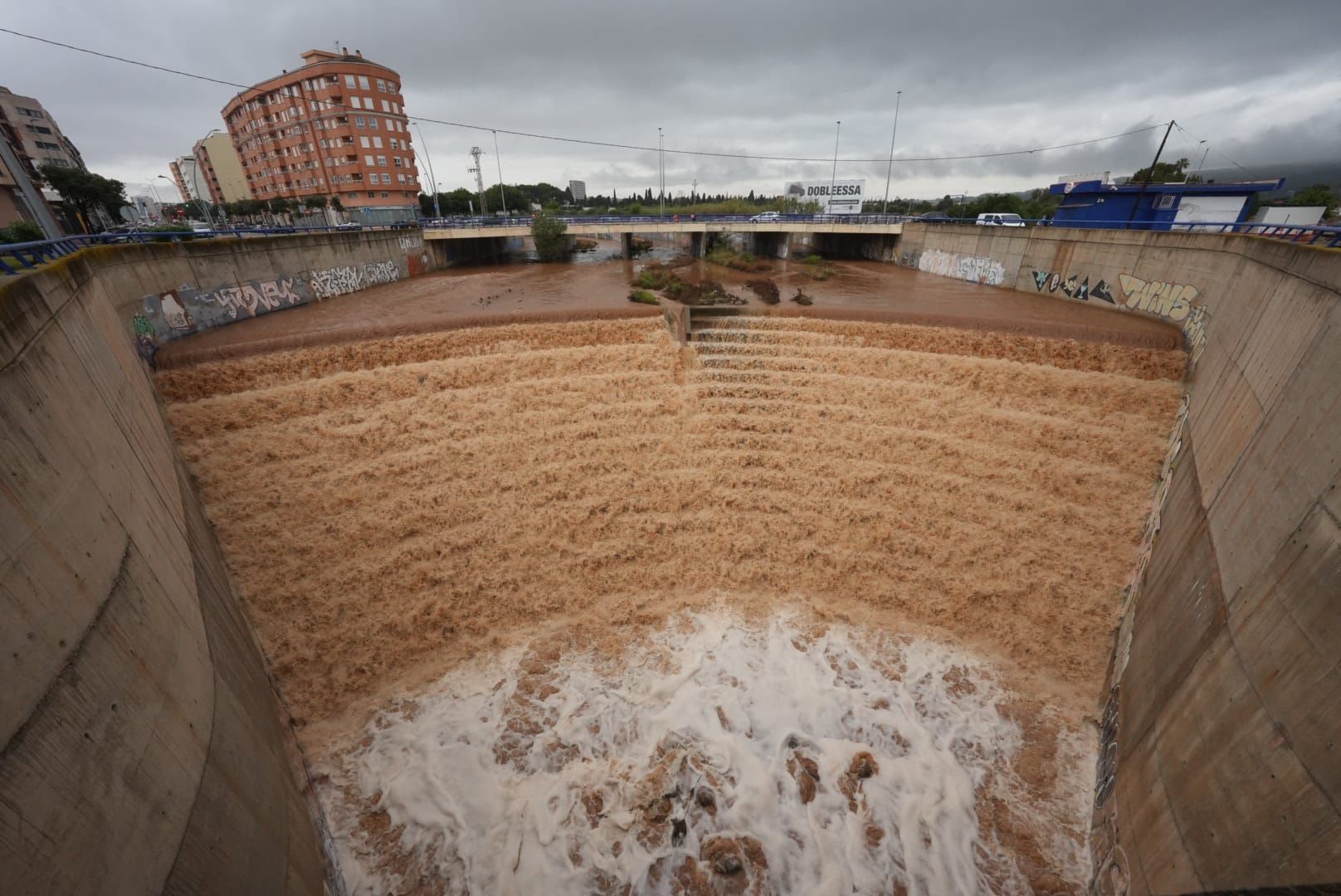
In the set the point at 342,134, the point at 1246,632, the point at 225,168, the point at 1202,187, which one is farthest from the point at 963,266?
the point at 225,168

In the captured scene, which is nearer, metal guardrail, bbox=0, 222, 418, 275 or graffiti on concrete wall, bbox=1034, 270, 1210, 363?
metal guardrail, bbox=0, 222, 418, 275

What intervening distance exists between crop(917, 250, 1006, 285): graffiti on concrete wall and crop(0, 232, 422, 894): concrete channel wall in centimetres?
4190

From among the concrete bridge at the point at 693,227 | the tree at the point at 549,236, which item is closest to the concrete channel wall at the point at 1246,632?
the concrete bridge at the point at 693,227

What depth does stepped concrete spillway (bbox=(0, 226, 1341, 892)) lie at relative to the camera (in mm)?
5996

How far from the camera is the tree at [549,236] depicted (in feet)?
166

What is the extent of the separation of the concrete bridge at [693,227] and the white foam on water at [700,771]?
45192 millimetres

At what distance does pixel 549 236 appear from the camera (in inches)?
2020

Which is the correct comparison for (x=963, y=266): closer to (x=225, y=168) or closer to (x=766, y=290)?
(x=766, y=290)

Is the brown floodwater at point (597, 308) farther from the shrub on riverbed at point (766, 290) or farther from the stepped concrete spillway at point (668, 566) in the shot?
the stepped concrete spillway at point (668, 566)

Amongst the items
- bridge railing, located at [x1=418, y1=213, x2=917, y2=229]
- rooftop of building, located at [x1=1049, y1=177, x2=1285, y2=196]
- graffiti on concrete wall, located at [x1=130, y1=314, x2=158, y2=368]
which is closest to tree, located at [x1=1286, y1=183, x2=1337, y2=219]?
rooftop of building, located at [x1=1049, y1=177, x2=1285, y2=196]

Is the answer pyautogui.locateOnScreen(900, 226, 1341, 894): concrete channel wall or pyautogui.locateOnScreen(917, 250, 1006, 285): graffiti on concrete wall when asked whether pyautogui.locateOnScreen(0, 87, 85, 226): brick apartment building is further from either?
pyautogui.locateOnScreen(900, 226, 1341, 894): concrete channel wall

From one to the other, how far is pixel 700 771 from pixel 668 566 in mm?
6197

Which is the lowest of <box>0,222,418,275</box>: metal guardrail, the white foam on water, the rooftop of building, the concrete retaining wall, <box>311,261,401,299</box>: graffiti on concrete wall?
the white foam on water

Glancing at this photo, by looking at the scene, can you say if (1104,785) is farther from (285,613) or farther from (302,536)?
(302,536)
